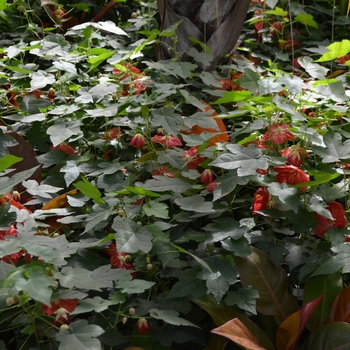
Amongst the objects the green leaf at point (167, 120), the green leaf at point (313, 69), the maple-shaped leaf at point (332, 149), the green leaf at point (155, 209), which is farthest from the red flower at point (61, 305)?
the green leaf at point (313, 69)

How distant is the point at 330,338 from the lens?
125 cm

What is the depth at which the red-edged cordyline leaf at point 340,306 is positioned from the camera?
1306 millimetres

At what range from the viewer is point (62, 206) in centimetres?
152

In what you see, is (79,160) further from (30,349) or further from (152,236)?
(30,349)

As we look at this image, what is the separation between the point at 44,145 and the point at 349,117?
0.92 meters

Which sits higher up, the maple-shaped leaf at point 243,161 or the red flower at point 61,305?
the maple-shaped leaf at point 243,161

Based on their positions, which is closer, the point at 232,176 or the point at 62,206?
the point at 232,176

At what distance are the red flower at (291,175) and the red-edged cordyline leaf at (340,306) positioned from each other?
0.27 meters

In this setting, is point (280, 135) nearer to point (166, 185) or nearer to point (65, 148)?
point (166, 185)

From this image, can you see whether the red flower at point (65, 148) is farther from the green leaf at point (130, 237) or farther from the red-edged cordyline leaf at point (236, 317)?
the red-edged cordyline leaf at point (236, 317)

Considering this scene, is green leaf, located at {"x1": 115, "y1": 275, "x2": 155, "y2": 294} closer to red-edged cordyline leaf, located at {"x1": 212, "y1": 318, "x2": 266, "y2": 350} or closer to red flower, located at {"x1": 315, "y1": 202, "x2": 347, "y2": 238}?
red-edged cordyline leaf, located at {"x1": 212, "y1": 318, "x2": 266, "y2": 350}

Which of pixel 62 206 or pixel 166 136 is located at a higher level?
pixel 166 136

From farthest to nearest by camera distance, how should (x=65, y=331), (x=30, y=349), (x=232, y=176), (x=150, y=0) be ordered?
(x=150, y=0)
(x=232, y=176)
(x=30, y=349)
(x=65, y=331)

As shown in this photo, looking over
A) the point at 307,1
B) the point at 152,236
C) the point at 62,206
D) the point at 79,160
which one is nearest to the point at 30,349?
the point at 152,236
